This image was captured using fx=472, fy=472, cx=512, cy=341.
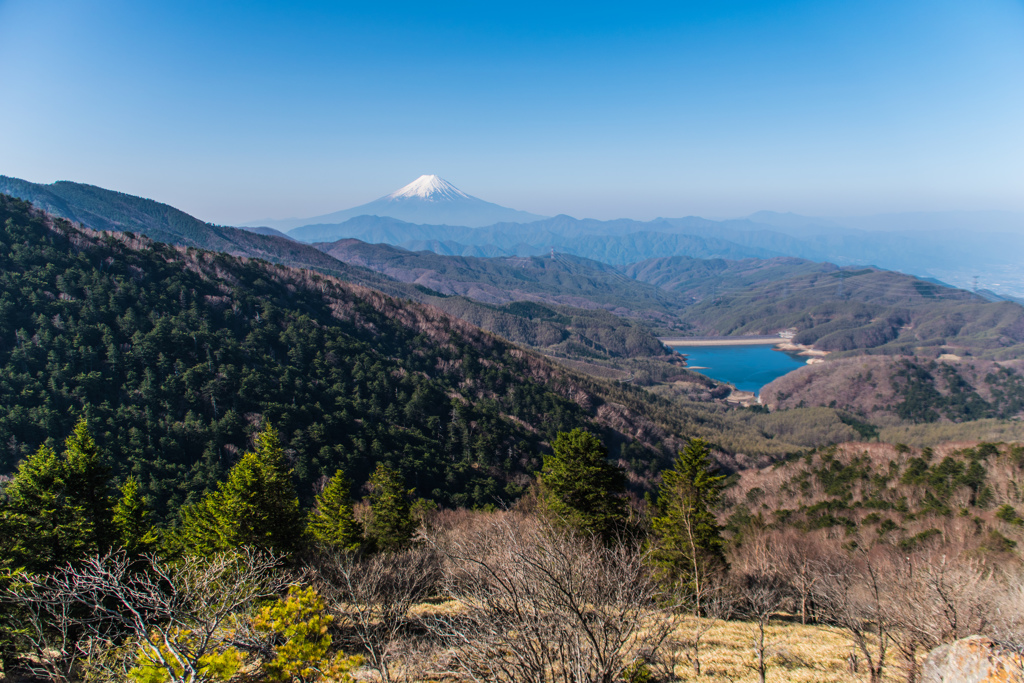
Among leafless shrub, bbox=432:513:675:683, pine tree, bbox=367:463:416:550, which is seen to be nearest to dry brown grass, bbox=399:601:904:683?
pine tree, bbox=367:463:416:550

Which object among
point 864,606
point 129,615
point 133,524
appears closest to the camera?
point 864,606

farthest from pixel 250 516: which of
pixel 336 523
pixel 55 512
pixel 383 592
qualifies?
pixel 383 592

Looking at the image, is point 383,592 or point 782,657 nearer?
point 782,657

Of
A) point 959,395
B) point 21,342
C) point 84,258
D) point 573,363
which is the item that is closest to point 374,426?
point 21,342

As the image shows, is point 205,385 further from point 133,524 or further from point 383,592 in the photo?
point 383,592

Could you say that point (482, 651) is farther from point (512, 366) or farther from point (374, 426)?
point (512, 366)

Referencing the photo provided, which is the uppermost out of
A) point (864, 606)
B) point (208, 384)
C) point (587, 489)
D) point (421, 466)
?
point (587, 489)

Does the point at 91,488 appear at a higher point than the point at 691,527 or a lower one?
higher

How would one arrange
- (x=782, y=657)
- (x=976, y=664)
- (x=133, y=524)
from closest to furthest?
(x=976, y=664)
(x=782, y=657)
(x=133, y=524)
